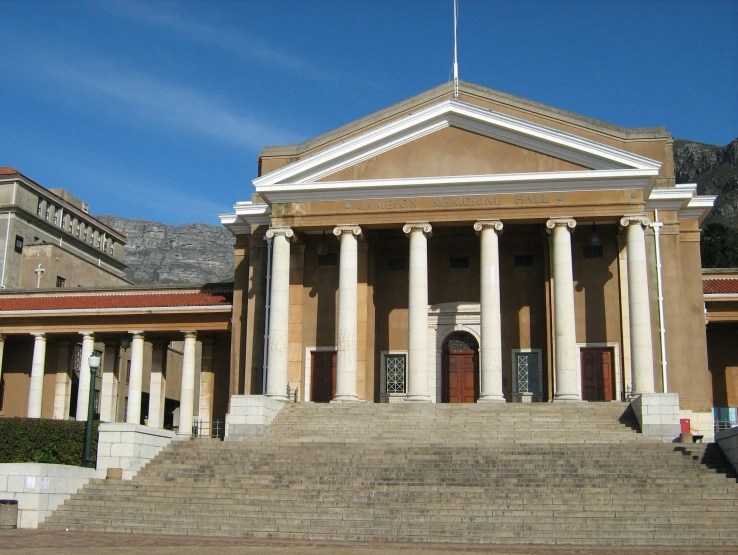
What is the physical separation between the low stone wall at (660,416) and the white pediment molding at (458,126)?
8375 millimetres

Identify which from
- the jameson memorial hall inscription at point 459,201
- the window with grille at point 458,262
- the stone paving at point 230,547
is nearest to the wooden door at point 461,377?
the window with grille at point 458,262

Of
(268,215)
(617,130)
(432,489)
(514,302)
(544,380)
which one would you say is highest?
(617,130)

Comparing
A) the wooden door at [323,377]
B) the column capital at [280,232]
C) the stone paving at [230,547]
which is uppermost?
the column capital at [280,232]

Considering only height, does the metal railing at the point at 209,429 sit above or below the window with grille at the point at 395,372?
below

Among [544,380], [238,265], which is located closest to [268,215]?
[238,265]

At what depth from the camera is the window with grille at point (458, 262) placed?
3500 cm

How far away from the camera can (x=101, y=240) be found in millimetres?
68812

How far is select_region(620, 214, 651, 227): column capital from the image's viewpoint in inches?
1192

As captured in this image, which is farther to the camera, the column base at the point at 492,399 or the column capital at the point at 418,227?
the column capital at the point at 418,227

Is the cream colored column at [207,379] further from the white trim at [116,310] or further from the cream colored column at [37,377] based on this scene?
the cream colored column at [37,377]

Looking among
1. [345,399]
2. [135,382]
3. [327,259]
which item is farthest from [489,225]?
[135,382]

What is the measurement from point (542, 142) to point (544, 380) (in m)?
8.63

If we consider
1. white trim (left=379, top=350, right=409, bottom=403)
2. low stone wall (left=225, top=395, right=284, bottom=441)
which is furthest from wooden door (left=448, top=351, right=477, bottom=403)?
low stone wall (left=225, top=395, right=284, bottom=441)

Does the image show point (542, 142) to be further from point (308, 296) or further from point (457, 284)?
point (308, 296)
